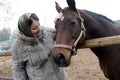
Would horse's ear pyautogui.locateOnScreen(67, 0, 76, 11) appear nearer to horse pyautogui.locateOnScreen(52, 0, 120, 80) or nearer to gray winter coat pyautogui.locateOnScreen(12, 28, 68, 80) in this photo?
horse pyautogui.locateOnScreen(52, 0, 120, 80)

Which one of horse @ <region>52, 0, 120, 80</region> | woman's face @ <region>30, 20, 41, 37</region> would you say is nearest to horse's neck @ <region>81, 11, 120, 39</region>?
horse @ <region>52, 0, 120, 80</region>

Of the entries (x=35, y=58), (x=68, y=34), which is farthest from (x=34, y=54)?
(x=68, y=34)

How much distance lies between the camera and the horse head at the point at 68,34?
3.60 meters

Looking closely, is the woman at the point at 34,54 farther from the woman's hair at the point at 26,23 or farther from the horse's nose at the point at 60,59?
the horse's nose at the point at 60,59

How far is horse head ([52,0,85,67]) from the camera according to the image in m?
3.60

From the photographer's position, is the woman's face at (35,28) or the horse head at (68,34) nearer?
the woman's face at (35,28)

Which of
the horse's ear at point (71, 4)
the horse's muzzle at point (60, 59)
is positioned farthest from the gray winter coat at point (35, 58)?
the horse's ear at point (71, 4)

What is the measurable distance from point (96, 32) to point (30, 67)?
1214 millimetres

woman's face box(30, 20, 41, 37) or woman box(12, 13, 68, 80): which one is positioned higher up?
woman's face box(30, 20, 41, 37)

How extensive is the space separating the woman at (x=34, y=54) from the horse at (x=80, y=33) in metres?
0.12

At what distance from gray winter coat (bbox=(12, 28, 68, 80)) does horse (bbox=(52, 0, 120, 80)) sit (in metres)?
0.11

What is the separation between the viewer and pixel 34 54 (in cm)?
352

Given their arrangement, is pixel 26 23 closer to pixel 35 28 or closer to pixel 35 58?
pixel 35 28

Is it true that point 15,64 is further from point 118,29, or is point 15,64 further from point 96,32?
point 118,29
